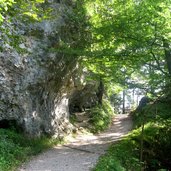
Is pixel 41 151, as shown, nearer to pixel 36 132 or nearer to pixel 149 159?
pixel 36 132

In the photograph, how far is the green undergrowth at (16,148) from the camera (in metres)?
11.1

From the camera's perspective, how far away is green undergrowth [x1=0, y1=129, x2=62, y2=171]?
11.1 meters

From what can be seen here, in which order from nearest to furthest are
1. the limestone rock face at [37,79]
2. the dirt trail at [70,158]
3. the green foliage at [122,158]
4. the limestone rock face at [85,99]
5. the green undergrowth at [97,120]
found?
1. the green foliage at [122,158]
2. the dirt trail at [70,158]
3. the limestone rock face at [37,79]
4. the green undergrowth at [97,120]
5. the limestone rock face at [85,99]

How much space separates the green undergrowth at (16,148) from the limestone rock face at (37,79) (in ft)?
2.21

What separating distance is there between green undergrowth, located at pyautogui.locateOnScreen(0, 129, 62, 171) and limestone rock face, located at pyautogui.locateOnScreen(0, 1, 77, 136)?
2.21 ft

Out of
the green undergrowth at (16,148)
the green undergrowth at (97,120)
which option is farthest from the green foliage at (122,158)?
the green undergrowth at (97,120)

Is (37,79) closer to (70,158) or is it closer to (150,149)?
(70,158)

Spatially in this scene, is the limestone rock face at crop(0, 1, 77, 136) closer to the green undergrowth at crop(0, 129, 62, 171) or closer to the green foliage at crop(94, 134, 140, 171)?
the green undergrowth at crop(0, 129, 62, 171)

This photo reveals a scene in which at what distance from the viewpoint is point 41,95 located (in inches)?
650

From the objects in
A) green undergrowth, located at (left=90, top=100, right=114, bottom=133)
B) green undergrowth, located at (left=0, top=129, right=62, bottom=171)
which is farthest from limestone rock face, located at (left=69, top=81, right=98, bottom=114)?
green undergrowth, located at (left=0, top=129, right=62, bottom=171)

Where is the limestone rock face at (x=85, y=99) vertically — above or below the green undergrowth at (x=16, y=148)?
above

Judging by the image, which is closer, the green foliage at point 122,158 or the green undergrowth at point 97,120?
the green foliage at point 122,158

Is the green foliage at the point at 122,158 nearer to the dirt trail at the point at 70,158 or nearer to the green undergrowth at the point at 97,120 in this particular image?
the dirt trail at the point at 70,158

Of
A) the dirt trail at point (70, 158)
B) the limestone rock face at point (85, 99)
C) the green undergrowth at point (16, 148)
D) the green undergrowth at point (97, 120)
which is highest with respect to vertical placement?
the limestone rock face at point (85, 99)
